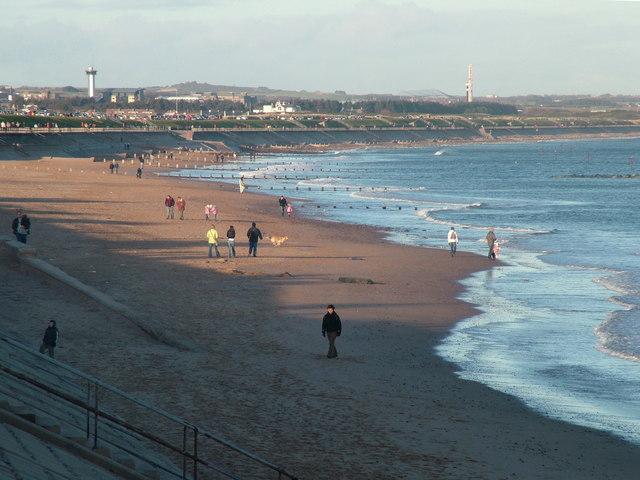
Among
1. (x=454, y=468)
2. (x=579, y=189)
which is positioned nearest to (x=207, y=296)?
(x=454, y=468)

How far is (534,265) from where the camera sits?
112 feet

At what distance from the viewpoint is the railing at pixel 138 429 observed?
404 inches

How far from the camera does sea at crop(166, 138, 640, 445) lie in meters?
17.5

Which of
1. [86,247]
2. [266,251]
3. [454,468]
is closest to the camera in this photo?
[454,468]

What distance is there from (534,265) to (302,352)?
57.2 ft

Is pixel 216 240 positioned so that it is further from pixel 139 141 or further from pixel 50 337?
pixel 139 141

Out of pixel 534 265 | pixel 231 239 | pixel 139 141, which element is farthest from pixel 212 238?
pixel 139 141

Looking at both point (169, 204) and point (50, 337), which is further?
point (169, 204)

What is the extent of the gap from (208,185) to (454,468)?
58704 mm

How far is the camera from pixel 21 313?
64.6 feet

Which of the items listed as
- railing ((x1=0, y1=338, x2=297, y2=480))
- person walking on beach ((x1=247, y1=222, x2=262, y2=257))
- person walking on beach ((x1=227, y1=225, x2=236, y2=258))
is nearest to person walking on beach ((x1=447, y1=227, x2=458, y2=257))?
person walking on beach ((x1=247, y1=222, x2=262, y2=257))

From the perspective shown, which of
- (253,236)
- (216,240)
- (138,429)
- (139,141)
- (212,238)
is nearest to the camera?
(138,429)

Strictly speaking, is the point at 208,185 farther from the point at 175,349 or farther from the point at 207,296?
the point at 175,349

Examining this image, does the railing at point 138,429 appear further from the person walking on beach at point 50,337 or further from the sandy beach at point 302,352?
the person walking on beach at point 50,337
